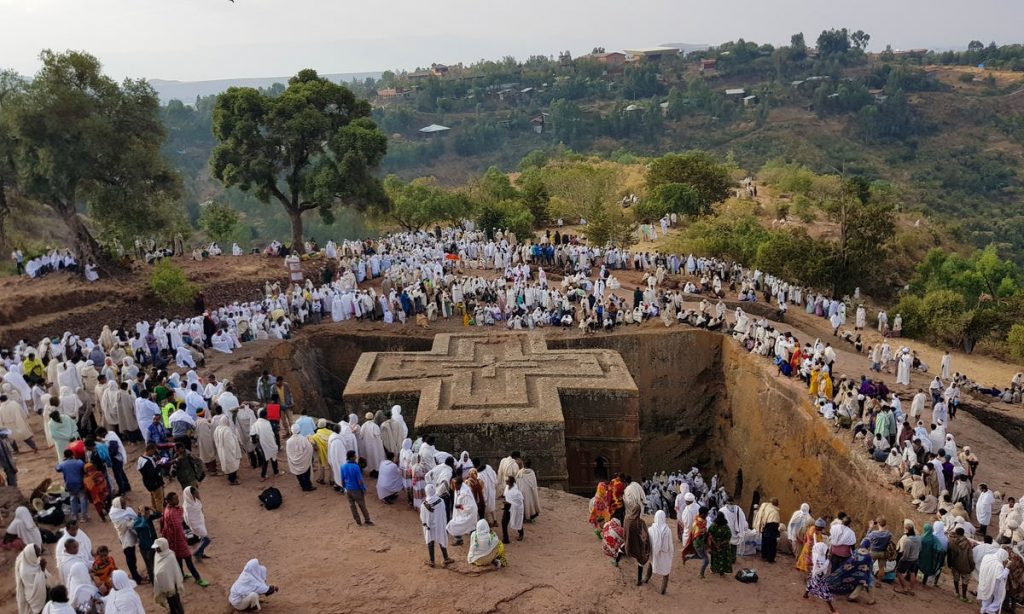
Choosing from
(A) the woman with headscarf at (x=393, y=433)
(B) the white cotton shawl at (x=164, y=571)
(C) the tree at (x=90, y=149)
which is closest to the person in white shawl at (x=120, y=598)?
(B) the white cotton shawl at (x=164, y=571)

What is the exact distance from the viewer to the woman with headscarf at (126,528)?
26.7ft

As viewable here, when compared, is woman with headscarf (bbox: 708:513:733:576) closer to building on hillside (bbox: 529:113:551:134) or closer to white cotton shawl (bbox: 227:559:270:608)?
white cotton shawl (bbox: 227:559:270:608)

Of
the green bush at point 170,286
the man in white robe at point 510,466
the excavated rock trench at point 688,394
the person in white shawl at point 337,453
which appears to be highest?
the green bush at point 170,286

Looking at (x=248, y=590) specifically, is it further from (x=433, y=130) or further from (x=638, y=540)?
(x=433, y=130)

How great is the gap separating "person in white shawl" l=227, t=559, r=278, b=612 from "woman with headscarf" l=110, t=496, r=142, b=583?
129cm

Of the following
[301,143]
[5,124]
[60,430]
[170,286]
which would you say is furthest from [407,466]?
[301,143]

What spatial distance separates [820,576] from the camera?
30.0 ft

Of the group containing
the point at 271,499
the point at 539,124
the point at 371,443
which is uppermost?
the point at 539,124

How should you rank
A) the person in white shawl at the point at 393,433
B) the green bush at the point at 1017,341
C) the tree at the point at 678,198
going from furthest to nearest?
the tree at the point at 678,198, the green bush at the point at 1017,341, the person in white shawl at the point at 393,433

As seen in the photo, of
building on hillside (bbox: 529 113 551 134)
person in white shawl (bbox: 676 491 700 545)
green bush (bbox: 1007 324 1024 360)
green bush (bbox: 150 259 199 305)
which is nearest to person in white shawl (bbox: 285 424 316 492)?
person in white shawl (bbox: 676 491 700 545)

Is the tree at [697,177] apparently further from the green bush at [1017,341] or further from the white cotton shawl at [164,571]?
the white cotton shawl at [164,571]

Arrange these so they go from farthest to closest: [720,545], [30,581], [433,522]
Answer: [720,545] < [433,522] < [30,581]

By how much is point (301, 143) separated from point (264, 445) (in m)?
18.1

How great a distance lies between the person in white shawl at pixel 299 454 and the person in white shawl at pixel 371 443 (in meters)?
0.87
